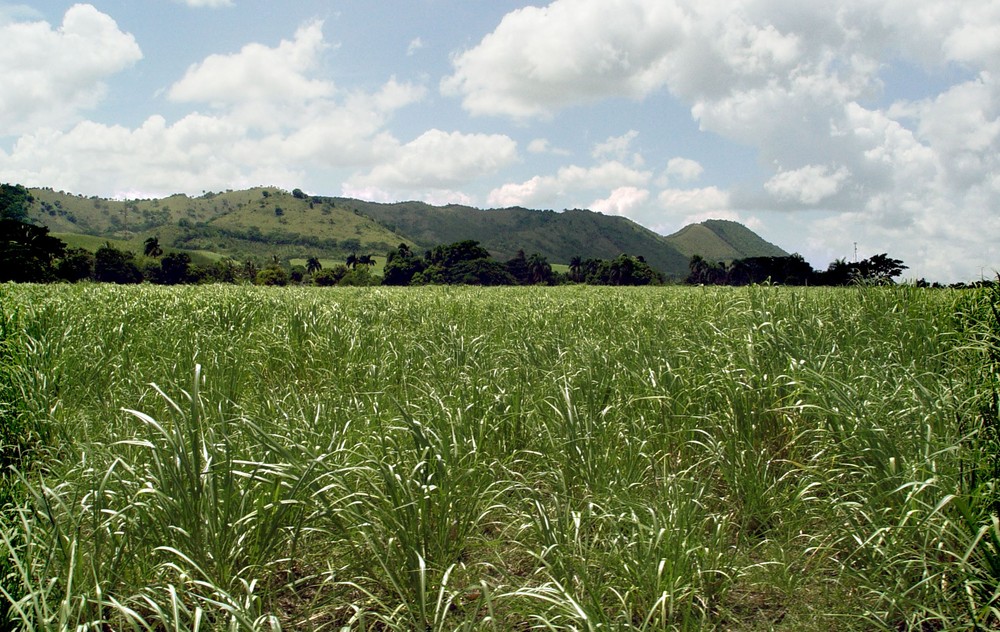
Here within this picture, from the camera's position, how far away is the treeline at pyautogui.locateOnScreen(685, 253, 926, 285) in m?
8.27

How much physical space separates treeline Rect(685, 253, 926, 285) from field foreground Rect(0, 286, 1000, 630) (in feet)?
10.4

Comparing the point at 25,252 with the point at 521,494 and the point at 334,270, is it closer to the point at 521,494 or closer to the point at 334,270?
the point at 334,270

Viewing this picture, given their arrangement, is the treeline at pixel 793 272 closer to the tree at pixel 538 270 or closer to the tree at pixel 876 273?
the tree at pixel 876 273

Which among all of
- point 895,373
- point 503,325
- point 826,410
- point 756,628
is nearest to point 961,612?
point 756,628

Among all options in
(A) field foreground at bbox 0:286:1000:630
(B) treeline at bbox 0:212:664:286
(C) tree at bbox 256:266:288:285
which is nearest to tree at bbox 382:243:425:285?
(B) treeline at bbox 0:212:664:286

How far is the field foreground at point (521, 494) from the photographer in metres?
2.16

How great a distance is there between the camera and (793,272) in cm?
6775

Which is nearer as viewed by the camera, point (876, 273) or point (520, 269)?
point (876, 273)

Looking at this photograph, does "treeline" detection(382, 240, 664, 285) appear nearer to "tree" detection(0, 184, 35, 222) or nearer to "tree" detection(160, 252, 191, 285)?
"tree" detection(160, 252, 191, 285)

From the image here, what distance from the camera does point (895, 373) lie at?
13.8 feet

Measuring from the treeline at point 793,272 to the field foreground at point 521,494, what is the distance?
10.4ft

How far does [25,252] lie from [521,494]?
2404 inches

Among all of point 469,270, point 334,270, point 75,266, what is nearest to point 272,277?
point 334,270

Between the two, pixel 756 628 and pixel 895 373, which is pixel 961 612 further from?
pixel 895 373
